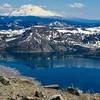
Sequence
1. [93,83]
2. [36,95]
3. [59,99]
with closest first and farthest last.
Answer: [59,99]
[36,95]
[93,83]

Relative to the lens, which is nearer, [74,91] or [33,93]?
[33,93]

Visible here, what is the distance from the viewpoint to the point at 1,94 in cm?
1598

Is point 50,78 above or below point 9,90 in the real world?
below

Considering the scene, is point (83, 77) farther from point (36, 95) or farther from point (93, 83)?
point (36, 95)

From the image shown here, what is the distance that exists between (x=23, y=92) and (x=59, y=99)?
263cm

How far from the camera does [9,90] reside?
17.1m

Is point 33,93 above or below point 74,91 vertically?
above

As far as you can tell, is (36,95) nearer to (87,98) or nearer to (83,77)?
(87,98)

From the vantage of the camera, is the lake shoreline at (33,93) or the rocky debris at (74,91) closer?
the lake shoreline at (33,93)

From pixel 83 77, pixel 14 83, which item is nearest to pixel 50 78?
pixel 83 77

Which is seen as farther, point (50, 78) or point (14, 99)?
point (50, 78)

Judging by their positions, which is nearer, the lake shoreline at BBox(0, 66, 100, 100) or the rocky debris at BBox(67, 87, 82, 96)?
the lake shoreline at BBox(0, 66, 100, 100)

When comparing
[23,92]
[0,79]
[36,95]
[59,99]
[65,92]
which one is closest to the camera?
[59,99]

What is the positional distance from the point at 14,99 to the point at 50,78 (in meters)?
96.2
